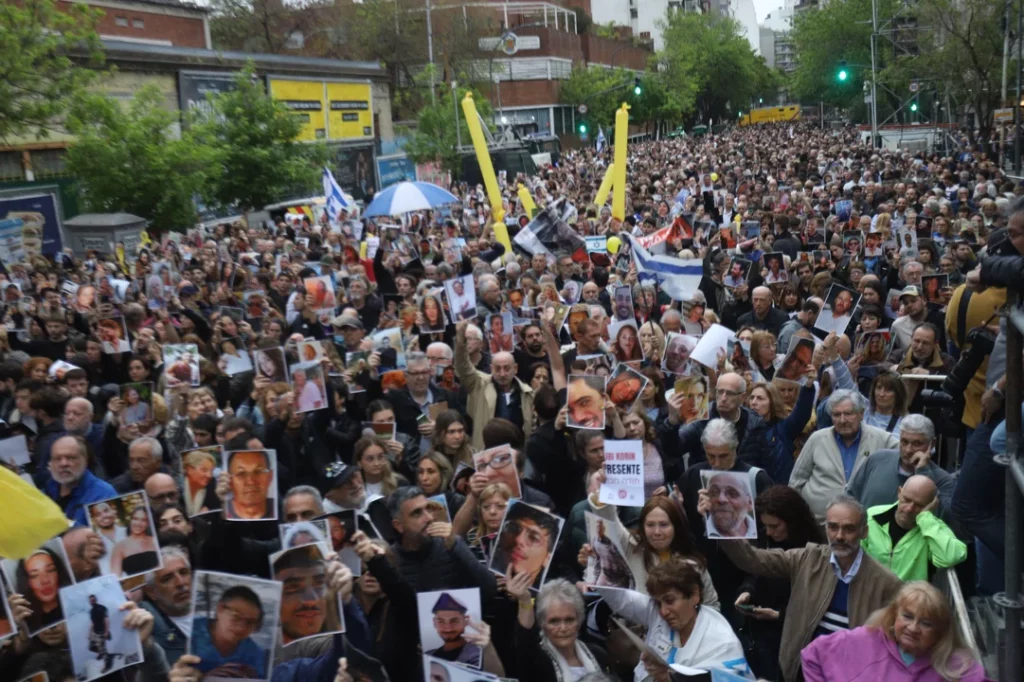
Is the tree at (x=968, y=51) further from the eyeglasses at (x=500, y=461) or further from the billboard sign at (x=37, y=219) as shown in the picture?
the eyeglasses at (x=500, y=461)

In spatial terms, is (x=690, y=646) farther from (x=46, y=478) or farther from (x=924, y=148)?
(x=924, y=148)

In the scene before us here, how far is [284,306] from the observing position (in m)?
13.3

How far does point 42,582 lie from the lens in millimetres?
4699

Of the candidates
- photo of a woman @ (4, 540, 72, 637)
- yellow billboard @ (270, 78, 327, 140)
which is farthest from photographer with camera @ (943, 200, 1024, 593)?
yellow billboard @ (270, 78, 327, 140)

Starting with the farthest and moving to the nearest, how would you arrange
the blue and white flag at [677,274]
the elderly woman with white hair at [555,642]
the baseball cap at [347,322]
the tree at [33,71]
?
the tree at [33,71] < the blue and white flag at [677,274] < the baseball cap at [347,322] < the elderly woman with white hair at [555,642]

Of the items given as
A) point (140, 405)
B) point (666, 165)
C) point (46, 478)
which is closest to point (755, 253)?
point (140, 405)

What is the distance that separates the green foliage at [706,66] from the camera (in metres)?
91.7

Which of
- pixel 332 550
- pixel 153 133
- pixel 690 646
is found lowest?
pixel 690 646

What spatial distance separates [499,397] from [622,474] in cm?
268

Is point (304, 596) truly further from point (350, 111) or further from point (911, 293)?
point (350, 111)

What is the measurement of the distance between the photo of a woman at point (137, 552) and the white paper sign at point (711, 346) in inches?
165

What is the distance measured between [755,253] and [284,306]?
18.9 ft

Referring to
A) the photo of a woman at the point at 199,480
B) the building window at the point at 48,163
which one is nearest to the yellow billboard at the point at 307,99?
the building window at the point at 48,163

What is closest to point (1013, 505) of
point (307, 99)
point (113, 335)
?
point (113, 335)
